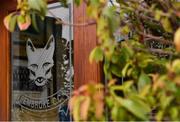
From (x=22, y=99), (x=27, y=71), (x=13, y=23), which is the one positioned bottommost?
(x=22, y=99)

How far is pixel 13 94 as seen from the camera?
3.50 metres

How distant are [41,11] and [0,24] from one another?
169 centimetres

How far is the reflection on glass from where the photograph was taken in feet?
10.6

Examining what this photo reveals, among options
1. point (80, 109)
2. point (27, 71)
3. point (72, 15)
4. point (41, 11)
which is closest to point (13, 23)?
point (41, 11)

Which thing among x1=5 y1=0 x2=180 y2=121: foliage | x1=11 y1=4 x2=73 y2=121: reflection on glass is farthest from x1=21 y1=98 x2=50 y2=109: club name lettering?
x1=5 y1=0 x2=180 y2=121: foliage

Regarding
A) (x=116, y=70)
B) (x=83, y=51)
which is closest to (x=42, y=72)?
(x=83, y=51)

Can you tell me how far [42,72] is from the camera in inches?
133

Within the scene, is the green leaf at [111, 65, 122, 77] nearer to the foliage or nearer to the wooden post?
the foliage

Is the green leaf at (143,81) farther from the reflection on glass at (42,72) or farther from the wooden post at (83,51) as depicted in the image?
the reflection on glass at (42,72)

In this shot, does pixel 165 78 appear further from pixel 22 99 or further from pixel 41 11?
pixel 22 99

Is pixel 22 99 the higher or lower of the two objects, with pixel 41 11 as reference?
lower

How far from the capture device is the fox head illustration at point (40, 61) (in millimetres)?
3352

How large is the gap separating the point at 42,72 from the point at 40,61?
9cm

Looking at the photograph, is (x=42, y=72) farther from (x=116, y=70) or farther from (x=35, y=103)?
(x=116, y=70)
